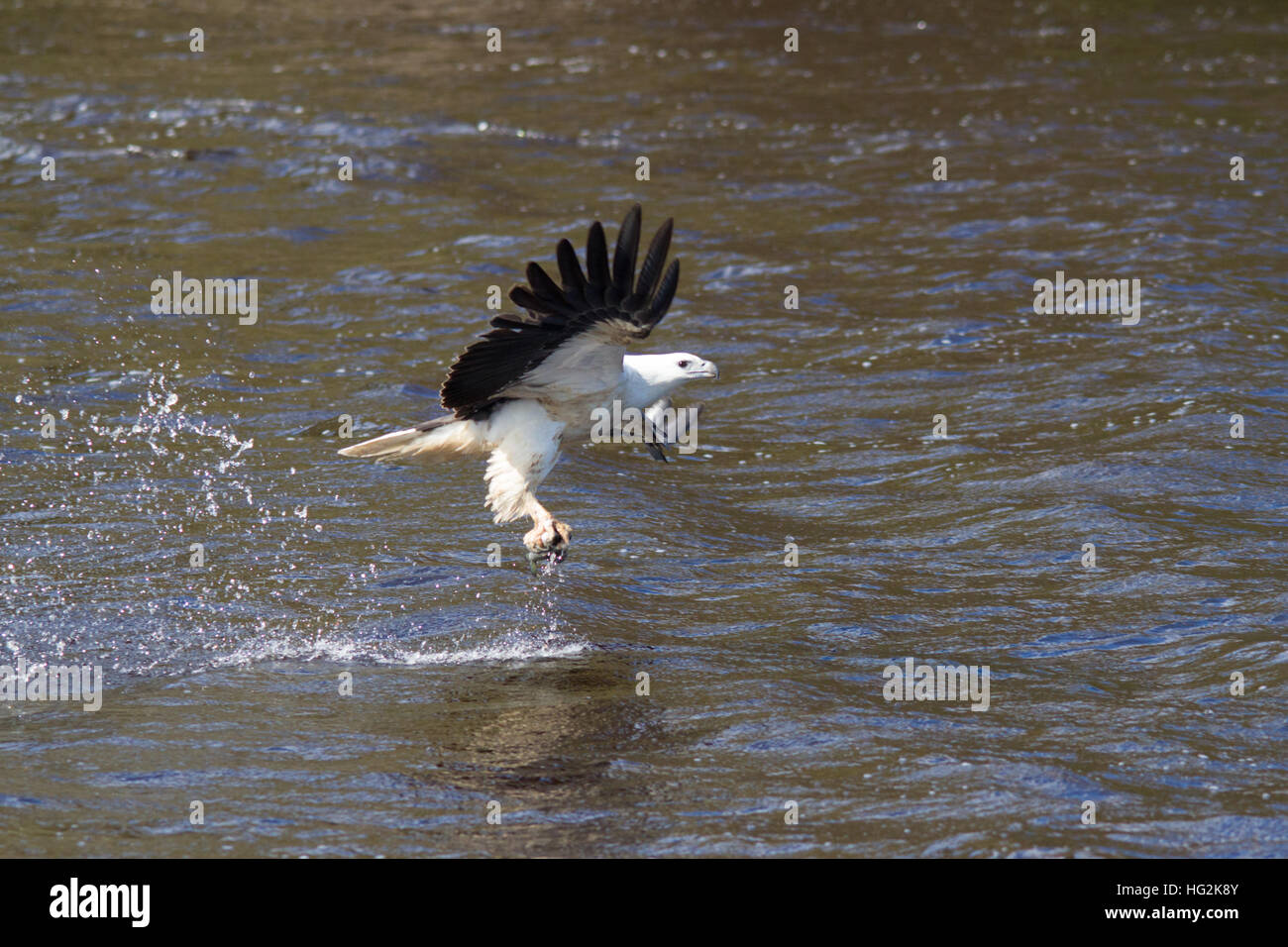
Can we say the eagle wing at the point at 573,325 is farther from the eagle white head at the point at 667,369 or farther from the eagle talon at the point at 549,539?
the eagle talon at the point at 549,539

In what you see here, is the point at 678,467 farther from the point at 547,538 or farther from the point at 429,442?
the point at 547,538

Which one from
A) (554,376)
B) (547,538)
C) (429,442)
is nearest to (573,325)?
(554,376)

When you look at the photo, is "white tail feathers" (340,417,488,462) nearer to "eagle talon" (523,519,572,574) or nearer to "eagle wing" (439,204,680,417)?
"eagle wing" (439,204,680,417)

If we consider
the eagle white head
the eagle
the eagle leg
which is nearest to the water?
the eagle leg

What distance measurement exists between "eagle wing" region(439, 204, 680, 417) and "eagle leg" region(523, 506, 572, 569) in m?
0.59

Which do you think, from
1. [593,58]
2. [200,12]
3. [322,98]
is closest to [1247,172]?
[593,58]

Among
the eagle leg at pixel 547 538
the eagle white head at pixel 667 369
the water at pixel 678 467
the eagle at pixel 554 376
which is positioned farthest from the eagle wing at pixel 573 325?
the water at pixel 678 467

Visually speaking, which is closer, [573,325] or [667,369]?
[573,325]

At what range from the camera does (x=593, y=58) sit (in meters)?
18.7

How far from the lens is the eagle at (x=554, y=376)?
21.4ft

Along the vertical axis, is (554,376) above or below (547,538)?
above

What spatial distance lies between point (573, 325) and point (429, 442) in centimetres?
141

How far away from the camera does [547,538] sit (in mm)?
7473

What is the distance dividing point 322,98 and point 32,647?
10.6m
